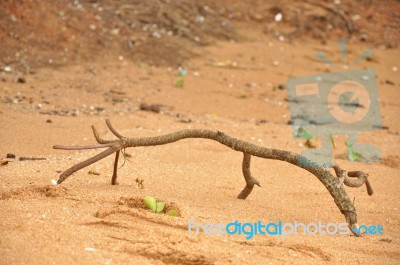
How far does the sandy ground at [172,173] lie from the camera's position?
8.20 ft

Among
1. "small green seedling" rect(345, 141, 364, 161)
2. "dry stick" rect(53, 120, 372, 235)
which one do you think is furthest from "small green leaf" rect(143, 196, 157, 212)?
"small green seedling" rect(345, 141, 364, 161)

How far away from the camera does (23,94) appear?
5.54m

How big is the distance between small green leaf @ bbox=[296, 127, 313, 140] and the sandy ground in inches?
2.7

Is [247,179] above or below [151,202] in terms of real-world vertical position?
above

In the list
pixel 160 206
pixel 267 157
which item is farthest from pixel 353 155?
pixel 160 206

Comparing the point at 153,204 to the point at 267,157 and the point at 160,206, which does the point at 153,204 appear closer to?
the point at 160,206

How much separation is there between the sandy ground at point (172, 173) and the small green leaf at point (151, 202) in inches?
1.9

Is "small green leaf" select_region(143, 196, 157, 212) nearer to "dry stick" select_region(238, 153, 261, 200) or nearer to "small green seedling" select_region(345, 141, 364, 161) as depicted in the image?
"dry stick" select_region(238, 153, 261, 200)

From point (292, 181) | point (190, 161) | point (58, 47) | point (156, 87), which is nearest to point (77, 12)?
point (58, 47)

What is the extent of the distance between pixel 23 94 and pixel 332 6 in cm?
555

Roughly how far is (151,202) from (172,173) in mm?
921

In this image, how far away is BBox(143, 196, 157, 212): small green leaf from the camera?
2873mm

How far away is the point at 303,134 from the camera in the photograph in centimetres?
501

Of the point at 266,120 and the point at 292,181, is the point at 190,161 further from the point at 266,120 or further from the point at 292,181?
the point at 266,120
